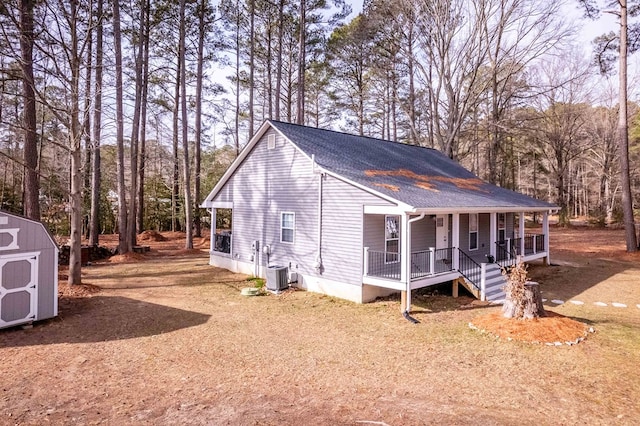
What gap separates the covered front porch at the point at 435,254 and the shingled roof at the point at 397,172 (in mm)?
797

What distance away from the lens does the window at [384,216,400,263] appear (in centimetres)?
1209

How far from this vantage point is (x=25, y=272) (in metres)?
8.64

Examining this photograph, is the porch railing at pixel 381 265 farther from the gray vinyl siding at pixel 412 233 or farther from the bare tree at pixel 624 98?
the bare tree at pixel 624 98

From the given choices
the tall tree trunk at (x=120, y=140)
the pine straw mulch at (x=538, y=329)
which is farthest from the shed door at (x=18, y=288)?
the pine straw mulch at (x=538, y=329)

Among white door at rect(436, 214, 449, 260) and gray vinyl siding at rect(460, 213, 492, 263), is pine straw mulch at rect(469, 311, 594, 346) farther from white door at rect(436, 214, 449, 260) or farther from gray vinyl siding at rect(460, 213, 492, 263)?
gray vinyl siding at rect(460, 213, 492, 263)

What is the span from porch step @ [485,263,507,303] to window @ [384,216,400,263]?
299 centimetres

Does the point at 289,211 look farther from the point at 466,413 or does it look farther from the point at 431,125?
the point at 431,125

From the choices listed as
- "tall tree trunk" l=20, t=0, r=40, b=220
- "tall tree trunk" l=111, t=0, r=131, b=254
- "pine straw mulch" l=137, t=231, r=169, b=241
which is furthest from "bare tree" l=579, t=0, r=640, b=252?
"pine straw mulch" l=137, t=231, r=169, b=241

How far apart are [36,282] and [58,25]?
27.6 ft

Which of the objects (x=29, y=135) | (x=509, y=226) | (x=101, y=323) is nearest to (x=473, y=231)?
(x=509, y=226)

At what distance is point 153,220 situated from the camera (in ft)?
109

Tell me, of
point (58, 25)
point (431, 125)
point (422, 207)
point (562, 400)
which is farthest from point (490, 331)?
point (431, 125)

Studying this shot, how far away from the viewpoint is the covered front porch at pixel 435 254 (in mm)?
10547

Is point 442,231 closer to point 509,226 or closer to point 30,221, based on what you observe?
point 509,226
